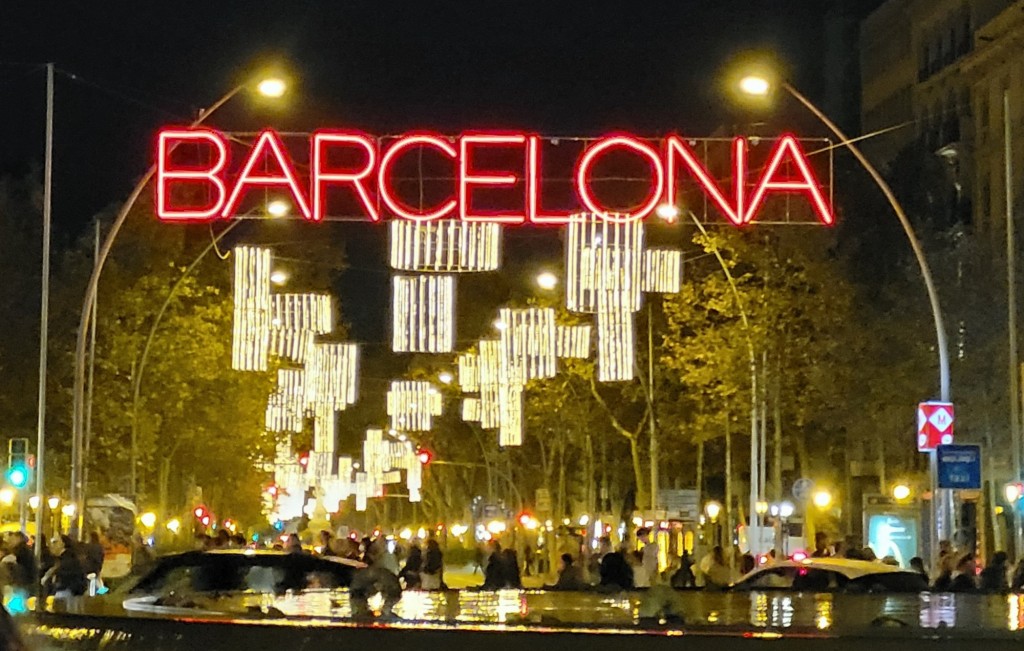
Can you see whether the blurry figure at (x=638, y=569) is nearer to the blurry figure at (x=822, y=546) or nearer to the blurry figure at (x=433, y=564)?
the blurry figure at (x=822, y=546)

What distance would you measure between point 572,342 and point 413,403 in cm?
1479

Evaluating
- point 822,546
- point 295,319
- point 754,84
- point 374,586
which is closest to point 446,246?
point 754,84

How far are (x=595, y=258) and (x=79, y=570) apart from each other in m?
9.64

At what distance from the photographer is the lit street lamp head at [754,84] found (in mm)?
28250

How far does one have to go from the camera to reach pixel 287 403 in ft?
183

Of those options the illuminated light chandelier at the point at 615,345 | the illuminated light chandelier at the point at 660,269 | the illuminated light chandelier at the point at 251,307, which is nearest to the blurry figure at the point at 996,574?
the illuminated light chandelier at the point at 660,269

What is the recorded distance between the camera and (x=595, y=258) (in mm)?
31578

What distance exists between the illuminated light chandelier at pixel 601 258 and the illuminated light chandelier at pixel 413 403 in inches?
977

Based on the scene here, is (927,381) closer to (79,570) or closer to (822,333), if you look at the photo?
(822,333)

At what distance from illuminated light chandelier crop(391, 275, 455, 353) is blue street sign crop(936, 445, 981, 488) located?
26.8 feet

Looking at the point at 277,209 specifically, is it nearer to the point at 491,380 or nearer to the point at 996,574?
the point at 996,574

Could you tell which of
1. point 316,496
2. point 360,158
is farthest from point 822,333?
point 316,496

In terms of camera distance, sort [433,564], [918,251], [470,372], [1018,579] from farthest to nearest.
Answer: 1. [470,372]
2. [433,564]
3. [918,251]
4. [1018,579]

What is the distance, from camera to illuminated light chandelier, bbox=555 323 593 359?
1684 inches
